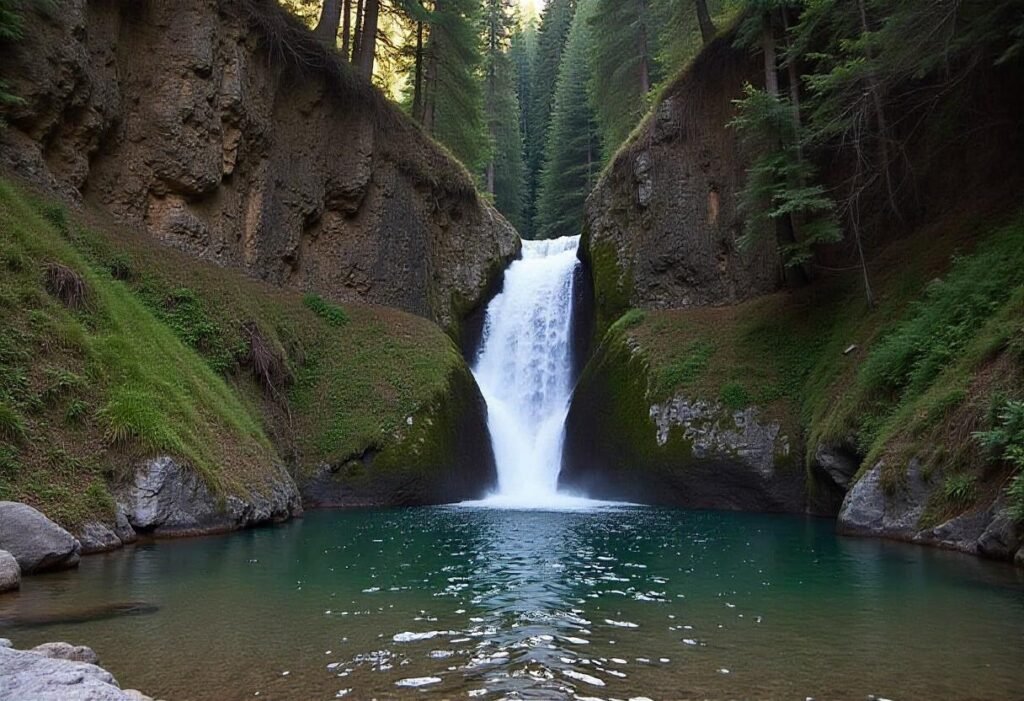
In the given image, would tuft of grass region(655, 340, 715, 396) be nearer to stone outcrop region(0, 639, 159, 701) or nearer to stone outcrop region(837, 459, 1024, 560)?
stone outcrop region(837, 459, 1024, 560)

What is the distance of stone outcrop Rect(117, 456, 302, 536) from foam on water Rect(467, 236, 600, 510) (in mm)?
7033

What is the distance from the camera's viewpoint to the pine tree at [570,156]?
1790 inches

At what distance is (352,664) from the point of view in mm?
5008

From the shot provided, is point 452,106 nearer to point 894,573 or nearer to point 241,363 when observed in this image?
point 241,363

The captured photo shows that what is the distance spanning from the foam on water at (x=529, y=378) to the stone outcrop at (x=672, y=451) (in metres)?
1.08

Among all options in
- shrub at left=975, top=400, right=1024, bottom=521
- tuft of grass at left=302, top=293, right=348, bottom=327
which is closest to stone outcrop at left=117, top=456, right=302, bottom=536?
tuft of grass at left=302, top=293, right=348, bottom=327

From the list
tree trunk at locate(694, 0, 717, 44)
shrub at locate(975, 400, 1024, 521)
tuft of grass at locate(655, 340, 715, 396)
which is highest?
tree trunk at locate(694, 0, 717, 44)

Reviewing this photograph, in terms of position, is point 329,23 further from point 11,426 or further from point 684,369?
point 11,426

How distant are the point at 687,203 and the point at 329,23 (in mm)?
14070

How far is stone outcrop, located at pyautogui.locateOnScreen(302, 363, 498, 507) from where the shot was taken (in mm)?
17812

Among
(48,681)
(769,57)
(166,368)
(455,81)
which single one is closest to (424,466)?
(166,368)

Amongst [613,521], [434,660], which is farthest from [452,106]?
[434,660]

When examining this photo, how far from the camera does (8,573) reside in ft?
23.0

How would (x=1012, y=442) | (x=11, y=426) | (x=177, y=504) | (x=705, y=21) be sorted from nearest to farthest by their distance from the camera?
(x=1012, y=442) → (x=11, y=426) → (x=177, y=504) → (x=705, y=21)
